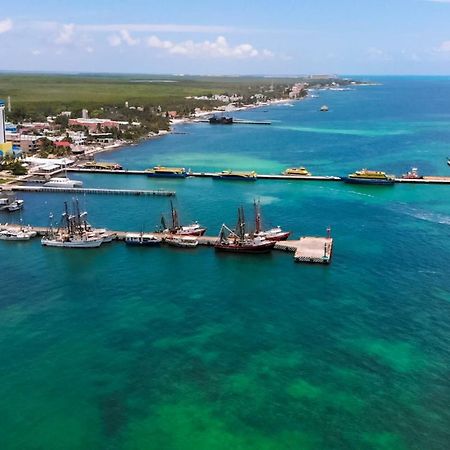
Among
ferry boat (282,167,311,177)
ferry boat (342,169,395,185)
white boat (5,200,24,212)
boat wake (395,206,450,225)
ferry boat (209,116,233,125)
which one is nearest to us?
boat wake (395,206,450,225)

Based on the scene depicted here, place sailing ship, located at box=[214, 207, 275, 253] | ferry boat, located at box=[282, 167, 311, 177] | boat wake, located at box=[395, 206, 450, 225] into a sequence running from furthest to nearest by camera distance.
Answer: ferry boat, located at box=[282, 167, 311, 177], boat wake, located at box=[395, 206, 450, 225], sailing ship, located at box=[214, 207, 275, 253]

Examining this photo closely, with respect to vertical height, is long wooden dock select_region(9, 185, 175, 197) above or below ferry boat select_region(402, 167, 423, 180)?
below

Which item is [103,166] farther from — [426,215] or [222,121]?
[222,121]

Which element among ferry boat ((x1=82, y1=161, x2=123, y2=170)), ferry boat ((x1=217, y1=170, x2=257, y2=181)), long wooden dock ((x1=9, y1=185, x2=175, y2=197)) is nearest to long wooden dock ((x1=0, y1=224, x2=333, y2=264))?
long wooden dock ((x1=9, y1=185, x2=175, y2=197))

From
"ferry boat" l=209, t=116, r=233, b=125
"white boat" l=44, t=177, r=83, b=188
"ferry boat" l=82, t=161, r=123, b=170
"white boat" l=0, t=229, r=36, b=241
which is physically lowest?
"white boat" l=0, t=229, r=36, b=241

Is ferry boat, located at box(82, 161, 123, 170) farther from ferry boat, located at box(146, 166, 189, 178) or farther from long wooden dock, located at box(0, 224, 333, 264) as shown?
long wooden dock, located at box(0, 224, 333, 264)

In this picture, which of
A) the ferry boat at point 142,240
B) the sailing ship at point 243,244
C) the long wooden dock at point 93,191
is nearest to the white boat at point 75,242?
the ferry boat at point 142,240

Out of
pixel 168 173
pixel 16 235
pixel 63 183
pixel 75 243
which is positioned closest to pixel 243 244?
pixel 75 243
